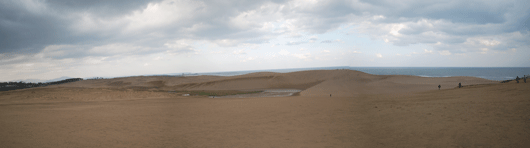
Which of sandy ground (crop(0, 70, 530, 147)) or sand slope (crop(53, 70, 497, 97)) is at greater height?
sand slope (crop(53, 70, 497, 97))

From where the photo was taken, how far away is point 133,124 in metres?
9.05

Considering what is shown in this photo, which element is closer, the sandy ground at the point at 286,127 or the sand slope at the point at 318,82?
the sandy ground at the point at 286,127

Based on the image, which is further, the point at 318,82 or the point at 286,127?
the point at 318,82

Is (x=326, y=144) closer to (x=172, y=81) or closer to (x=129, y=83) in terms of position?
(x=172, y=81)

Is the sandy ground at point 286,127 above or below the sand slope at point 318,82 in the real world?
below

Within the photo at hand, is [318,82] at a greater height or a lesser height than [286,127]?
greater

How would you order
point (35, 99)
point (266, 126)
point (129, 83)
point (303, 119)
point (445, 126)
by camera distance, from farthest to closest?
point (129, 83), point (35, 99), point (303, 119), point (266, 126), point (445, 126)

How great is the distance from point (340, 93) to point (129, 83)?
3117 cm

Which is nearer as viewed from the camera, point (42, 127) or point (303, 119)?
point (42, 127)

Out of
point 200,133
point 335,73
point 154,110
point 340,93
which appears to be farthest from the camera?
point 335,73

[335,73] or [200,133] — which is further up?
[335,73]

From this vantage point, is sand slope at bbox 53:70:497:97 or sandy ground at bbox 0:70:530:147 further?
sand slope at bbox 53:70:497:97

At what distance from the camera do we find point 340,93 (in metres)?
20.4

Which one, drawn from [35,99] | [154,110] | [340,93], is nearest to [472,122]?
[154,110]
